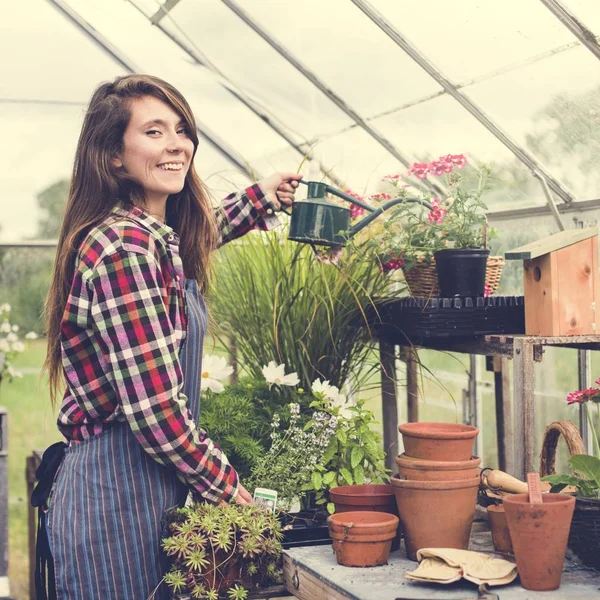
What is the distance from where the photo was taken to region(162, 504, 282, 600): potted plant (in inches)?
64.7

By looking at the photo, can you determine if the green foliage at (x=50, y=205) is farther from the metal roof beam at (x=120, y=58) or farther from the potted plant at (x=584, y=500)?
the potted plant at (x=584, y=500)

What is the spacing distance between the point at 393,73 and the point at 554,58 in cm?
81

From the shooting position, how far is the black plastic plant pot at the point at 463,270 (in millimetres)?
2307

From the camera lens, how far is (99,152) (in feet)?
5.90

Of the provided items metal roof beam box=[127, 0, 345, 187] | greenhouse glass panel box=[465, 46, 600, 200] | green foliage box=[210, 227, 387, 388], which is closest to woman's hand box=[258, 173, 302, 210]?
green foliage box=[210, 227, 387, 388]

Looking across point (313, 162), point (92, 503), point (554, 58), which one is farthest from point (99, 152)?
point (313, 162)

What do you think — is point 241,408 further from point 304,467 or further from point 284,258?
point 284,258

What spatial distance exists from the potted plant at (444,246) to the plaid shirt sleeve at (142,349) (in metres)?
0.91

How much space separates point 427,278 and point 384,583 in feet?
3.48

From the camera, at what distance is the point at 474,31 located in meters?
3.22

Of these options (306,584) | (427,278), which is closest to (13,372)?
(427,278)

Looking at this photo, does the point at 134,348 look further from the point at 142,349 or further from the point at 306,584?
the point at 306,584

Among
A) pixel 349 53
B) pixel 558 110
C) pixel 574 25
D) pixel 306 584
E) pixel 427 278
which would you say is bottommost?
pixel 306 584

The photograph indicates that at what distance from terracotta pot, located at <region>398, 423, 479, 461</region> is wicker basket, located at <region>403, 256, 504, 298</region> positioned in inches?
30.0
